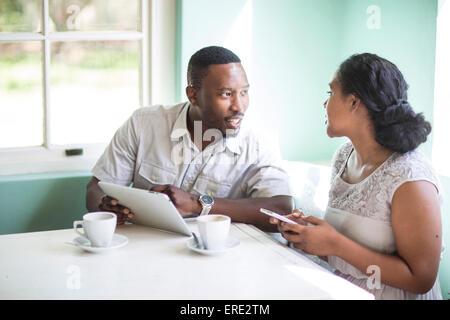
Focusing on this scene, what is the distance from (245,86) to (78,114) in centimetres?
80

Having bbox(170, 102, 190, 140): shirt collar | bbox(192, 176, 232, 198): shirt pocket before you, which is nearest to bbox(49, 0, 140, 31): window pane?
bbox(170, 102, 190, 140): shirt collar

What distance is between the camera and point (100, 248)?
→ 1551 millimetres

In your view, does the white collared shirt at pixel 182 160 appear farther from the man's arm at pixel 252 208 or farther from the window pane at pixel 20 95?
the window pane at pixel 20 95

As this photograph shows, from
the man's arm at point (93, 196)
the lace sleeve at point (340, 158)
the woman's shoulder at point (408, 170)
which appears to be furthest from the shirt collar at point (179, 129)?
the woman's shoulder at point (408, 170)

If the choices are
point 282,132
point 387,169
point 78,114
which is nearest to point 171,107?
point 78,114

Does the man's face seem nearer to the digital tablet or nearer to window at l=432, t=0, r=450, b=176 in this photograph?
the digital tablet

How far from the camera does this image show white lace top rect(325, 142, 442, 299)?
63.7 inches

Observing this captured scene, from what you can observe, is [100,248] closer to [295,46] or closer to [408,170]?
[408,170]

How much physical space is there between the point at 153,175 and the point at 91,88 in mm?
570

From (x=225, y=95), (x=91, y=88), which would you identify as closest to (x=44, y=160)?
(x=91, y=88)

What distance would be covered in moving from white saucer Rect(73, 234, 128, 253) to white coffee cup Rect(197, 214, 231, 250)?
0.23m

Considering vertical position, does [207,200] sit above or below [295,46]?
below

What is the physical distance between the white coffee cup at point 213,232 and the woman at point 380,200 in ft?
0.62

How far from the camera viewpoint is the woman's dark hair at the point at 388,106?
1662mm
